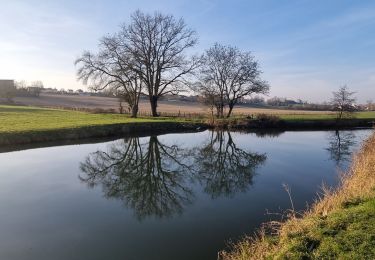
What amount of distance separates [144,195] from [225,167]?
6.91 metres

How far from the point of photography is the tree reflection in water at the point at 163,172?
12.6 m

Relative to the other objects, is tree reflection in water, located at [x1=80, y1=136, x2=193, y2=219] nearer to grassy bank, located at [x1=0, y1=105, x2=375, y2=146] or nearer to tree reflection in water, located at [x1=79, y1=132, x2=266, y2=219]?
tree reflection in water, located at [x1=79, y1=132, x2=266, y2=219]

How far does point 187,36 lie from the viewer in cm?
4219

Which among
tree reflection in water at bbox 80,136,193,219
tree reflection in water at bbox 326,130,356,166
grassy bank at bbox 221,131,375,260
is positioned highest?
grassy bank at bbox 221,131,375,260

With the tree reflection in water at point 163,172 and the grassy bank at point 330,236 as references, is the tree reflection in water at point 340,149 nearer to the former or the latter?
the tree reflection in water at point 163,172

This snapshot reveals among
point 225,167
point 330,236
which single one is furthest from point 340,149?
Result: point 330,236

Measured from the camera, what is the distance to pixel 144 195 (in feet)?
43.2

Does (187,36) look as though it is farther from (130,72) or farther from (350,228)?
(350,228)

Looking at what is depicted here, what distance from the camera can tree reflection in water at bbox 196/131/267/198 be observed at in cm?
1432

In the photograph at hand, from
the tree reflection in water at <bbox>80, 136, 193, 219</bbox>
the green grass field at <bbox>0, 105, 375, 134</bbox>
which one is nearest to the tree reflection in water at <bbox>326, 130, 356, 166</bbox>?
the tree reflection in water at <bbox>80, 136, 193, 219</bbox>

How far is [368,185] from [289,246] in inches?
170

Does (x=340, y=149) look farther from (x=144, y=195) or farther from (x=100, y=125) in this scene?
(x=100, y=125)

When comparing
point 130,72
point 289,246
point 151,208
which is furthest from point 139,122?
point 289,246

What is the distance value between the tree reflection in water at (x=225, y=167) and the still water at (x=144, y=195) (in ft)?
0.18
